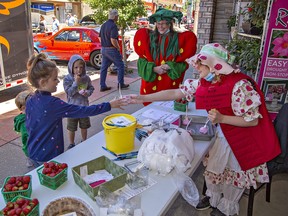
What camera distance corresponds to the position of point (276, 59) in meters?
3.67

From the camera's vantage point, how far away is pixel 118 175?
154 cm

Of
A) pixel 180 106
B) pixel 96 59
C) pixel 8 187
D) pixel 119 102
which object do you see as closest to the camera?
pixel 8 187

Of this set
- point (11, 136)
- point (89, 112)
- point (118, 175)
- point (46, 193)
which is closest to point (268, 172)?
point (118, 175)

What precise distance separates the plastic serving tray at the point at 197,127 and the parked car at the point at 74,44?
6707mm

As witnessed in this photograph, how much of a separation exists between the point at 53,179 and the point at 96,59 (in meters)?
7.71

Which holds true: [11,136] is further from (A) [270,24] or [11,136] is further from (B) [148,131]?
(A) [270,24]

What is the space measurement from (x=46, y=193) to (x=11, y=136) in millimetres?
3114

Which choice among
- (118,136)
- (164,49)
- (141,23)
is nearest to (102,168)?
(118,136)

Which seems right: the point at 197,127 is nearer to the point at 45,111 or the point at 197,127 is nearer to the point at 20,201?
Answer: the point at 45,111

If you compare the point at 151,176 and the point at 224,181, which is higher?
the point at 151,176

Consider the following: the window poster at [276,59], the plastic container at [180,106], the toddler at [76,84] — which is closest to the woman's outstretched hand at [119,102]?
the plastic container at [180,106]

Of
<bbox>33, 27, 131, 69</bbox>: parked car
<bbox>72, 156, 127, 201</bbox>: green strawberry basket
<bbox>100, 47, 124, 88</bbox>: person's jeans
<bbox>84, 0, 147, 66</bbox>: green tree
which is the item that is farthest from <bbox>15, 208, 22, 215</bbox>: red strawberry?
<bbox>33, 27, 131, 69</bbox>: parked car

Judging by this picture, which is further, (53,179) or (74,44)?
(74,44)

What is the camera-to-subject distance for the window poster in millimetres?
3471
